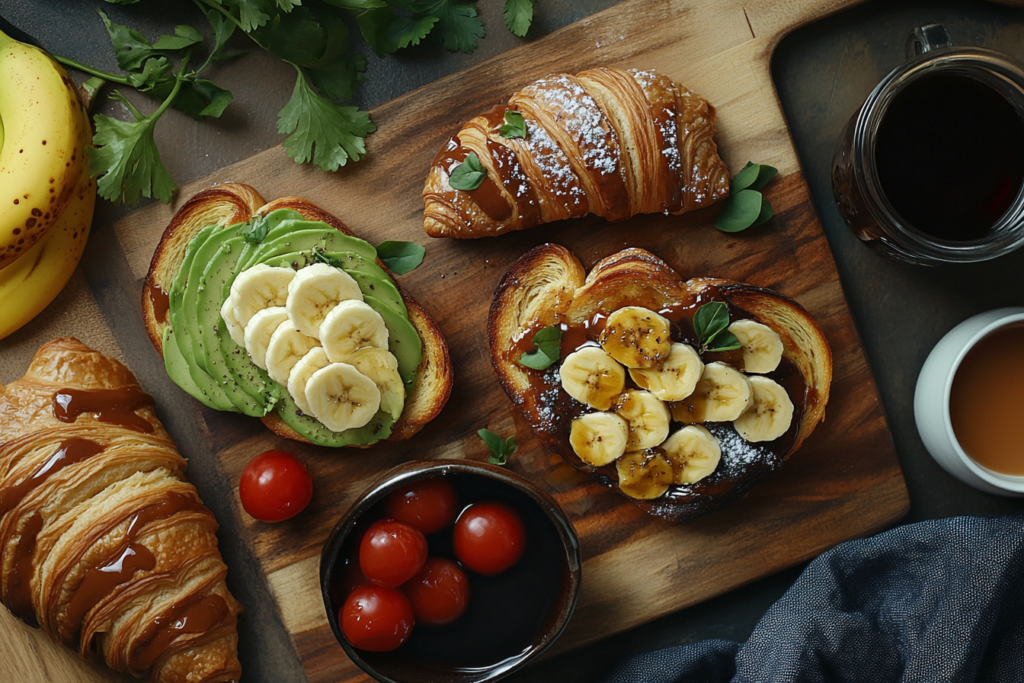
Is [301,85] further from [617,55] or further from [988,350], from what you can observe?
[988,350]

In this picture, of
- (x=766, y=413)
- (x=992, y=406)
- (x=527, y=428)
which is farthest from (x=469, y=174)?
(x=992, y=406)

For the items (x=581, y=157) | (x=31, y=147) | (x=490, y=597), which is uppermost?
(x=31, y=147)

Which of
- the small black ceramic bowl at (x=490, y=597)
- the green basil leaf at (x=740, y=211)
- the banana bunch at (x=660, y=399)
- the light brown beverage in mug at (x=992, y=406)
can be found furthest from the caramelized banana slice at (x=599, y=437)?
the light brown beverage in mug at (x=992, y=406)

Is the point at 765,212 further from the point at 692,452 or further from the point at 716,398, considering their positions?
the point at 692,452

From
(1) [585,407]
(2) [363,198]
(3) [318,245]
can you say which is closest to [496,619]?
(1) [585,407]

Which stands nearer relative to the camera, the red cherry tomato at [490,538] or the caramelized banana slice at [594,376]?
the red cherry tomato at [490,538]

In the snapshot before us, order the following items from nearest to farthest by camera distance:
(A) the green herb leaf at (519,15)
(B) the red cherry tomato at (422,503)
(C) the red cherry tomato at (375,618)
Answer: (C) the red cherry tomato at (375,618) < (B) the red cherry tomato at (422,503) < (A) the green herb leaf at (519,15)

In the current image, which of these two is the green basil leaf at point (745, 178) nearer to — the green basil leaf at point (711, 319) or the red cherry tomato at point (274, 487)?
the green basil leaf at point (711, 319)
